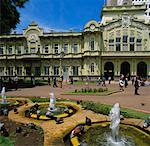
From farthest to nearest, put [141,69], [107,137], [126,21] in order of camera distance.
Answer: [141,69], [126,21], [107,137]

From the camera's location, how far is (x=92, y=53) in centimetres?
5147

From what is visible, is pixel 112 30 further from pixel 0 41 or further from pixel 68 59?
pixel 0 41

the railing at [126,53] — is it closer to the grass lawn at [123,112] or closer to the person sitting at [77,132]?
the grass lawn at [123,112]

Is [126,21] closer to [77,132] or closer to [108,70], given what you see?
[108,70]

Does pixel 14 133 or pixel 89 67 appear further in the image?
pixel 89 67

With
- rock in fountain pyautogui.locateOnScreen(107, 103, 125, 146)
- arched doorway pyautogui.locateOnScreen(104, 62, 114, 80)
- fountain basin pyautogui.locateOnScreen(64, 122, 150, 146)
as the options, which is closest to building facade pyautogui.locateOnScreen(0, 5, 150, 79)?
arched doorway pyautogui.locateOnScreen(104, 62, 114, 80)

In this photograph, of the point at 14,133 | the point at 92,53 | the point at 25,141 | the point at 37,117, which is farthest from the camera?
the point at 92,53

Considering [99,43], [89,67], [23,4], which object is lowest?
[89,67]

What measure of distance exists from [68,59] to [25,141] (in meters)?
45.0

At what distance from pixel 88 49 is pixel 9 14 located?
22.4 meters

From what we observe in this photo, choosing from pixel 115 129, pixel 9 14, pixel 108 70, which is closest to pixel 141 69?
pixel 108 70

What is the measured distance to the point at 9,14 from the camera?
1275 inches

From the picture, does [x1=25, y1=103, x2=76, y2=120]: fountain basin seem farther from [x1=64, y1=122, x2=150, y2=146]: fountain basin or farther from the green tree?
the green tree

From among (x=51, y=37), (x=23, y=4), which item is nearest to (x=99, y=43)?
(x=51, y=37)
